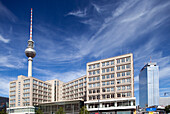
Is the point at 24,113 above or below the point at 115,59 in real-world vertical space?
below

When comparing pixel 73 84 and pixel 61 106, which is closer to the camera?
pixel 61 106

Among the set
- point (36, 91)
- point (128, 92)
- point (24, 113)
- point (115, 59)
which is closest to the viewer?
point (128, 92)

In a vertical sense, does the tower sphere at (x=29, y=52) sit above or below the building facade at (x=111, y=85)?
above

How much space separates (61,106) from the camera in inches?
3501

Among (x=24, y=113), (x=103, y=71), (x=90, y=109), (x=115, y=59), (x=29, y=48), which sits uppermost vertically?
(x=29, y=48)

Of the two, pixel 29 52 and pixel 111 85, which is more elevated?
pixel 29 52

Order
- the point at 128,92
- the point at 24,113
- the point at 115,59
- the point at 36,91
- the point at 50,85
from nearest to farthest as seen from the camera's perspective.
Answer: the point at 128,92 → the point at 115,59 → the point at 24,113 → the point at 36,91 → the point at 50,85

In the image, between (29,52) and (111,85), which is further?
(29,52)

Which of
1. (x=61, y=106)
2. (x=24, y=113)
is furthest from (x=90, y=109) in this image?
(x=24, y=113)

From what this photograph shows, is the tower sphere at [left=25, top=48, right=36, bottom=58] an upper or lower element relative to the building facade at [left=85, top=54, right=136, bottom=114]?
upper

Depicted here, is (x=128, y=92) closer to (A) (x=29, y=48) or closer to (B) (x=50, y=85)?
(B) (x=50, y=85)

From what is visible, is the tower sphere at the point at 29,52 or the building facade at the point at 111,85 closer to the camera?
the building facade at the point at 111,85

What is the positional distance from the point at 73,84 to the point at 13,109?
3811 cm

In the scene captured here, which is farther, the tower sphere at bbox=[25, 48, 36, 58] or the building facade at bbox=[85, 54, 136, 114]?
the tower sphere at bbox=[25, 48, 36, 58]
